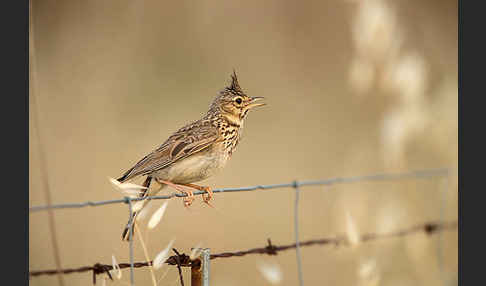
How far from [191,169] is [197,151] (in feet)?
0.43

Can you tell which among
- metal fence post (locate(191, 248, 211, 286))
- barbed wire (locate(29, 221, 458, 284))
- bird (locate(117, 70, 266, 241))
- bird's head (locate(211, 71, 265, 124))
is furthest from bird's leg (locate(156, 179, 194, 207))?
bird's head (locate(211, 71, 265, 124))

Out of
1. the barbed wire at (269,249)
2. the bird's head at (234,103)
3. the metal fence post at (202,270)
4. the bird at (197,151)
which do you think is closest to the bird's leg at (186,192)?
the bird at (197,151)

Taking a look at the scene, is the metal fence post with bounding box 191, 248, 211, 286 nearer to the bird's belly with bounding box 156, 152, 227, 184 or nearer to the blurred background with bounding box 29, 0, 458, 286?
the bird's belly with bounding box 156, 152, 227, 184

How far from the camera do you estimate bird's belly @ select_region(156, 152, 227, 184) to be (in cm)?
388

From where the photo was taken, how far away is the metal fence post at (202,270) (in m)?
2.90

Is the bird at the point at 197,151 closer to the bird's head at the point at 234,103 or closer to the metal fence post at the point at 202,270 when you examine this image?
the bird's head at the point at 234,103

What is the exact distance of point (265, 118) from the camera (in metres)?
8.09

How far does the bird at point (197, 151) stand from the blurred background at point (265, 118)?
78 cm

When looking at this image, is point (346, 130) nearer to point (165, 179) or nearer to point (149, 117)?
point (149, 117)

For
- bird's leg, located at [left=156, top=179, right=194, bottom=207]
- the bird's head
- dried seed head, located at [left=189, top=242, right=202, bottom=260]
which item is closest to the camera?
dried seed head, located at [left=189, top=242, right=202, bottom=260]

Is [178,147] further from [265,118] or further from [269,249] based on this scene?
[265,118]

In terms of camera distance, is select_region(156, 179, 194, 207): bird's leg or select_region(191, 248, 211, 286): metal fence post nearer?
select_region(191, 248, 211, 286): metal fence post

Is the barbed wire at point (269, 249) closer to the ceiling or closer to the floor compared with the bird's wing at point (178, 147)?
closer to the floor

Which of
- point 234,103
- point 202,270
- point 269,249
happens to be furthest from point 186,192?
point 234,103
